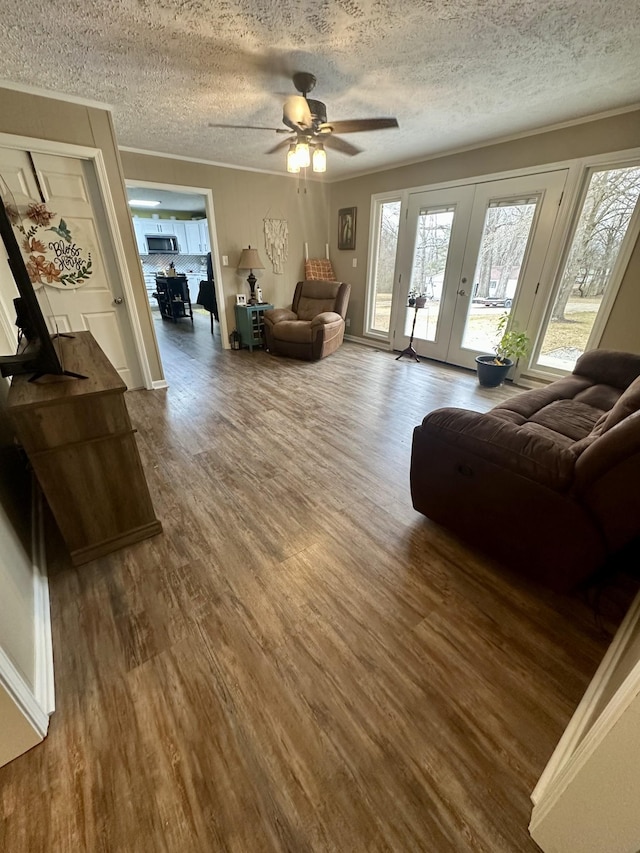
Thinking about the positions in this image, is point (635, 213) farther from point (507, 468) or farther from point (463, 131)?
point (507, 468)

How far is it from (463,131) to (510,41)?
63.0 inches

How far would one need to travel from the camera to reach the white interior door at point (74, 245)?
272cm

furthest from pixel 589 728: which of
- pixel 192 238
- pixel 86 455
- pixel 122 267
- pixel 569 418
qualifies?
pixel 192 238

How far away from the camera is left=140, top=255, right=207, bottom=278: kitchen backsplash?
350 inches

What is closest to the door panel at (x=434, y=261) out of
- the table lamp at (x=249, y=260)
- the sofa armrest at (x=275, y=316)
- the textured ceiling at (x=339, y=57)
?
the textured ceiling at (x=339, y=57)

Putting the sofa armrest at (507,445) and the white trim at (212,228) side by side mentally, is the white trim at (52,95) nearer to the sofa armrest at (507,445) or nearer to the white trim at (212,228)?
the white trim at (212,228)

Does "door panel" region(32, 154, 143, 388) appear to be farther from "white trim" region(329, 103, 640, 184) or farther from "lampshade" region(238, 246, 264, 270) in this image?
"white trim" region(329, 103, 640, 184)

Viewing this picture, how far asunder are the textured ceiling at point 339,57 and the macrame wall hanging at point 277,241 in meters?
2.03

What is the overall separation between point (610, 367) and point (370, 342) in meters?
3.45

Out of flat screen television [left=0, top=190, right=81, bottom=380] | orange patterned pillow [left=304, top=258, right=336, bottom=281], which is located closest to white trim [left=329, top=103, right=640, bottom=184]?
orange patterned pillow [left=304, top=258, right=336, bottom=281]

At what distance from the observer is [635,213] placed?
9.54ft

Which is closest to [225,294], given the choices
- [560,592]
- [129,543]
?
[129,543]

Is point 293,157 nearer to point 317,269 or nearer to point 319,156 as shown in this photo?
point 319,156

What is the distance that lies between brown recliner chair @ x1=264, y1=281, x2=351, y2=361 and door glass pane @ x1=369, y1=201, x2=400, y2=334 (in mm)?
641
